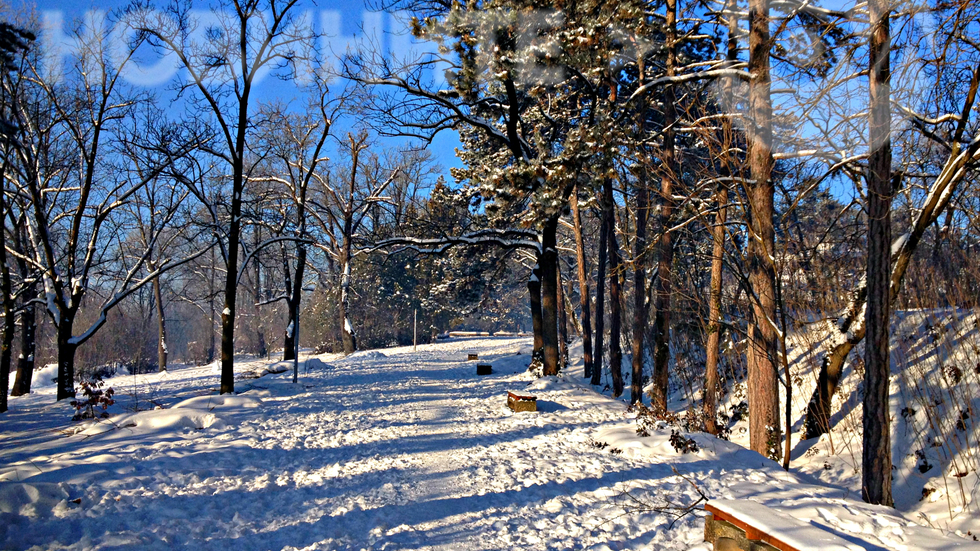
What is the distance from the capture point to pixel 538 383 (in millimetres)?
12750

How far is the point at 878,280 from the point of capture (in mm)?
6156

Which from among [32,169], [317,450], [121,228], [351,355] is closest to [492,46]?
[317,450]

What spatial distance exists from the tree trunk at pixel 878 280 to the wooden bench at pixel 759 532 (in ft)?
9.38

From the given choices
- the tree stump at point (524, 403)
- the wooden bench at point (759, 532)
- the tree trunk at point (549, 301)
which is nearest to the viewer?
the wooden bench at point (759, 532)

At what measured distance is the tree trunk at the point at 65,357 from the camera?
1200cm

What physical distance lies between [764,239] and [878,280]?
1.31 metres

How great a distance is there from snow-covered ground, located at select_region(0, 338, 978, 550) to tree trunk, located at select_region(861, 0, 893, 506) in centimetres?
44

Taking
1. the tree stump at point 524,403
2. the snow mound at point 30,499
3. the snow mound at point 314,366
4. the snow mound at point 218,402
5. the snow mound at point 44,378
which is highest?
the snow mound at point 30,499

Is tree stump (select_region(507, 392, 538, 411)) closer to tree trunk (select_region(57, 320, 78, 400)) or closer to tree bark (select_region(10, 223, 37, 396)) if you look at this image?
tree trunk (select_region(57, 320, 78, 400))

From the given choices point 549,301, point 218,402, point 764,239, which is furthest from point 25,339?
point 764,239

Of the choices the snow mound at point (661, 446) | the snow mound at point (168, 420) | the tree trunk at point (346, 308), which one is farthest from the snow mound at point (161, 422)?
the tree trunk at point (346, 308)

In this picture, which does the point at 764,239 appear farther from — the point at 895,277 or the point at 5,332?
the point at 5,332

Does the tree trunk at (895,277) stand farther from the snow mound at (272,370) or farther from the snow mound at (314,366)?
the snow mound at (314,366)

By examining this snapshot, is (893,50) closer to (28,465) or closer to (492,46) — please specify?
(492,46)
